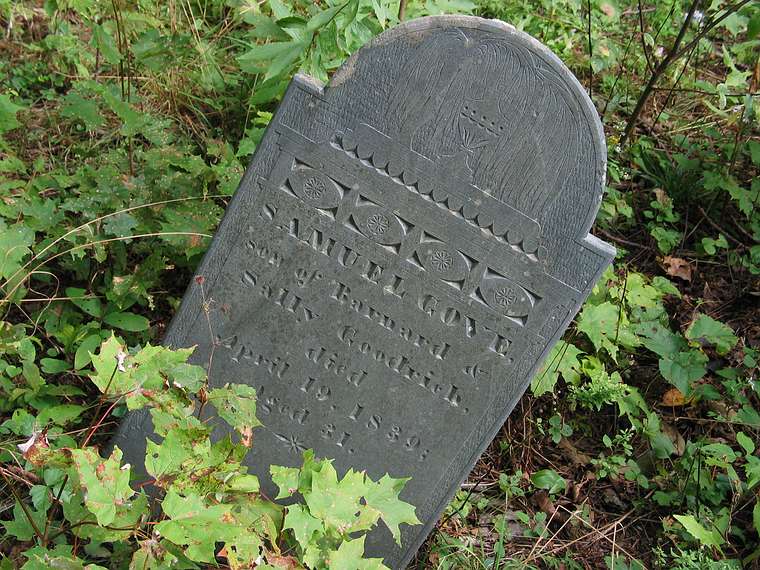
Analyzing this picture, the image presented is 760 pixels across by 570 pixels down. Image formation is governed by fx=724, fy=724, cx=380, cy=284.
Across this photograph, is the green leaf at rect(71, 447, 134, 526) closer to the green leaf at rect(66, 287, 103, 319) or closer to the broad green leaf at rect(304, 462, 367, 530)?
the broad green leaf at rect(304, 462, 367, 530)

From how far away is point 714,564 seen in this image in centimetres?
262

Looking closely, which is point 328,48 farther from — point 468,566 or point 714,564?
point 714,564

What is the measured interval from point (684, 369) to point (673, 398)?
20 centimetres

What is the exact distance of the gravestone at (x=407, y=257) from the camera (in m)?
2.13

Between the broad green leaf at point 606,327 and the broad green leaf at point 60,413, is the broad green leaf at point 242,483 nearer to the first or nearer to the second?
the broad green leaf at point 60,413

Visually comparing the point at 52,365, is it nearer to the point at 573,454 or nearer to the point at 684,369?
the point at 573,454

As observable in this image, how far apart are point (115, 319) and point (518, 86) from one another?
1.82m

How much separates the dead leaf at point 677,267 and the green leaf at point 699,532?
1.37m

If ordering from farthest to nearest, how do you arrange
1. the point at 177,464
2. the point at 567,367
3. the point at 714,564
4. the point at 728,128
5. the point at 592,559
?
the point at 728,128 → the point at 567,367 → the point at 592,559 → the point at 714,564 → the point at 177,464

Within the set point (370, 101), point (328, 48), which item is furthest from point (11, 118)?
point (370, 101)

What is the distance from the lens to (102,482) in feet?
5.46

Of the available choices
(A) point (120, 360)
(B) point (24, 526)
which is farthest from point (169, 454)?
(B) point (24, 526)

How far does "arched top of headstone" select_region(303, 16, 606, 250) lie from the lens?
2.08 meters

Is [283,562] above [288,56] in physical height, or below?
below
